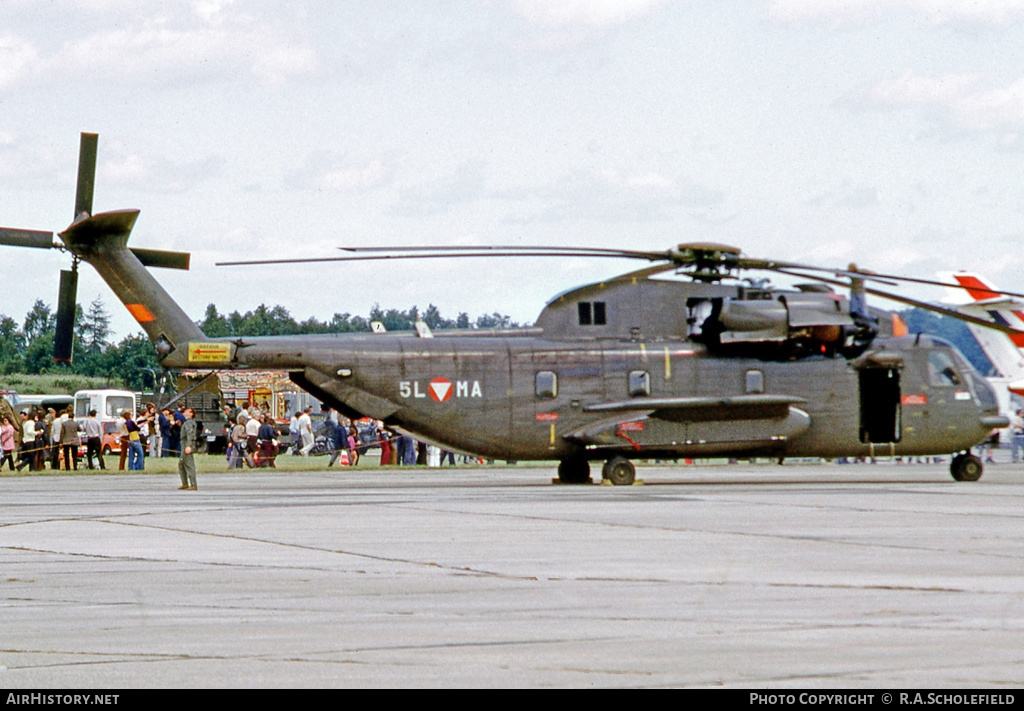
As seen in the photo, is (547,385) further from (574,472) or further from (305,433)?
(305,433)

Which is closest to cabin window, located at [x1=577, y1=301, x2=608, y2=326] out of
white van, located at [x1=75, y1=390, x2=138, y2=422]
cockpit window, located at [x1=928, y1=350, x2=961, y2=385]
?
cockpit window, located at [x1=928, y1=350, x2=961, y2=385]

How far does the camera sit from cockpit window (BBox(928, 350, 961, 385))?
25.1m

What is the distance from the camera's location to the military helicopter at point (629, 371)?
23.2 metres

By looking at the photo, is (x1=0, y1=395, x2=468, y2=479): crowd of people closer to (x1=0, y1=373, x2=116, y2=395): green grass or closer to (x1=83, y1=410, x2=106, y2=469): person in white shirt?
(x1=83, y1=410, x2=106, y2=469): person in white shirt

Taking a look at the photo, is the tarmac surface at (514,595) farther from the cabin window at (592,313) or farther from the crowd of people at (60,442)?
the crowd of people at (60,442)

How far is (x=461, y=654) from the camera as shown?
20.5ft

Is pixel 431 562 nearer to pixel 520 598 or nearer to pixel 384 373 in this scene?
pixel 520 598

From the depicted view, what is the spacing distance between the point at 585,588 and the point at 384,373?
589 inches

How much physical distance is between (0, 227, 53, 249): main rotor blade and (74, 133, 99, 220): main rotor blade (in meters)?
0.87

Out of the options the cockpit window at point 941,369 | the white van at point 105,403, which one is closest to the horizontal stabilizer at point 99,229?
the cockpit window at point 941,369

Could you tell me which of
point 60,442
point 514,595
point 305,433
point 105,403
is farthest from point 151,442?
point 514,595

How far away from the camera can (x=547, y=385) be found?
2384cm

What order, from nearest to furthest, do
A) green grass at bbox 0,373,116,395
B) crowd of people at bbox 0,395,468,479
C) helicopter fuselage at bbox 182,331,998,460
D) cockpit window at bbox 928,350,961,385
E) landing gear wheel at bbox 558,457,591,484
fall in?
helicopter fuselage at bbox 182,331,998,460, landing gear wheel at bbox 558,457,591,484, cockpit window at bbox 928,350,961,385, crowd of people at bbox 0,395,468,479, green grass at bbox 0,373,116,395
